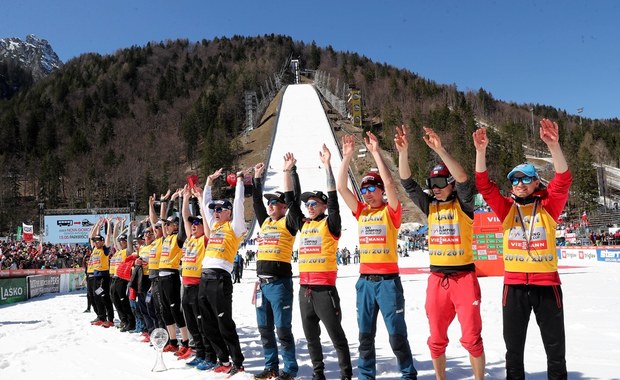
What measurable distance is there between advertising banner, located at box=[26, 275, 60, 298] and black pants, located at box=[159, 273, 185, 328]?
14060 mm

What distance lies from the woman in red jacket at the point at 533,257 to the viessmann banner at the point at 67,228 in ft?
99.7

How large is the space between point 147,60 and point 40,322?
446ft

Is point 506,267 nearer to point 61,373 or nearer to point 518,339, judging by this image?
point 518,339

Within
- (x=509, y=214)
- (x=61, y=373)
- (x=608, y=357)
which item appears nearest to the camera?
(x=509, y=214)

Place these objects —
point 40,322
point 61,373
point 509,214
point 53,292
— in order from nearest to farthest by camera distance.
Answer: point 509,214 → point 61,373 → point 40,322 → point 53,292

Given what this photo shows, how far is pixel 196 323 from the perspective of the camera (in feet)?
20.1

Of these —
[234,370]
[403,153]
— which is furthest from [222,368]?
[403,153]

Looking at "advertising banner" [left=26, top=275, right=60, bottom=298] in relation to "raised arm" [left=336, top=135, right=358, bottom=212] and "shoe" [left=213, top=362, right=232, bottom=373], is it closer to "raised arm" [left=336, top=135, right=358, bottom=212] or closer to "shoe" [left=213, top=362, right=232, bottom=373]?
"shoe" [left=213, top=362, right=232, bottom=373]

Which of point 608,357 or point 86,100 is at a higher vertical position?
point 86,100

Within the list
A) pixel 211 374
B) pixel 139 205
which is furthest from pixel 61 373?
pixel 139 205

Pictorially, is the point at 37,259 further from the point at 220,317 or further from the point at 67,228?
the point at 220,317

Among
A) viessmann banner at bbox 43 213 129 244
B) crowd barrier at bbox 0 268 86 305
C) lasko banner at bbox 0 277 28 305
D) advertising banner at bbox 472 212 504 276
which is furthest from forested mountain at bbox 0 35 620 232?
lasko banner at bbox 0 277 28 305

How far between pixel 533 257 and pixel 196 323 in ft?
14.1

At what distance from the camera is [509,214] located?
4074 millimetres
